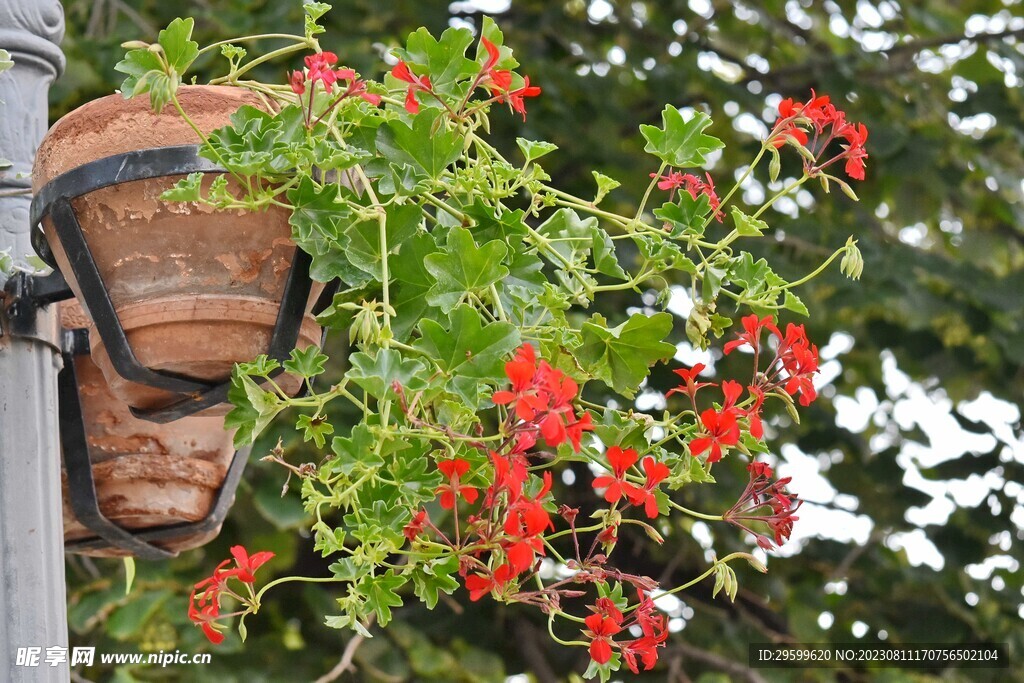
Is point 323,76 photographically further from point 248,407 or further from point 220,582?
point 220,582

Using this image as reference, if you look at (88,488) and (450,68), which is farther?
(88,488)

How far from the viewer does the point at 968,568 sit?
2.74 metres

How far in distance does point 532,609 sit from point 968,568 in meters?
0.98

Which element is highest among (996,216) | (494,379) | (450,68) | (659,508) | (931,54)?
(450,68)

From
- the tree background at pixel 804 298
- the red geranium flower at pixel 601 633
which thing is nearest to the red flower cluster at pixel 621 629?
the red geranium flower at pixel 601 633

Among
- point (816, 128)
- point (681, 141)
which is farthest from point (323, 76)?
point (816, 128)

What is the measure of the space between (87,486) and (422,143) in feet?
1.44

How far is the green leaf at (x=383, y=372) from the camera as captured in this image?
0.71m

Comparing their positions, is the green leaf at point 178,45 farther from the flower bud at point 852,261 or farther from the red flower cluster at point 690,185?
the flower bud at point 852,261

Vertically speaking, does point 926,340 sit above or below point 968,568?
above

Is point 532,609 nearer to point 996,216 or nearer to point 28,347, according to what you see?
point 996,216

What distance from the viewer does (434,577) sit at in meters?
0.85

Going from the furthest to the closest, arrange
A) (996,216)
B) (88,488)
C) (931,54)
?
(931,54) < (996,216) < (88,488)

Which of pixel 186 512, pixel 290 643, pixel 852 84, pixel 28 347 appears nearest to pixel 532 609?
pixel 290 643
